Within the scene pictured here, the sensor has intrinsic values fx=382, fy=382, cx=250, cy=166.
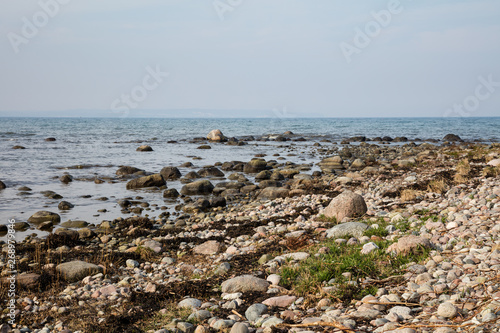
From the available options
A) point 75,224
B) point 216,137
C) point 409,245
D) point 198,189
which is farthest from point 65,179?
point 216,137

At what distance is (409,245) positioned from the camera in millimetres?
5953

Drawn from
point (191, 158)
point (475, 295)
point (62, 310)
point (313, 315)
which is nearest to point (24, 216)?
point (62, 310)

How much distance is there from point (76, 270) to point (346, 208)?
19.9ft

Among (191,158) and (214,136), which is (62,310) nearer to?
(191,158)

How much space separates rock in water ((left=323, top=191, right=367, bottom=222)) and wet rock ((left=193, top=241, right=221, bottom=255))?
292cm

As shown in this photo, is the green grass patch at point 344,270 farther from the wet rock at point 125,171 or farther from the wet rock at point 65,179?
the wet rock at point 125,171

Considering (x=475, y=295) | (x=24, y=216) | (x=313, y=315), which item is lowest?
(x=24, y=216)

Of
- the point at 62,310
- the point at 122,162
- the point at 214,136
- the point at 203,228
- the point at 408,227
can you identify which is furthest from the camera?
the point at 214,136

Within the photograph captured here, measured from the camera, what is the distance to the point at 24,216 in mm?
12531

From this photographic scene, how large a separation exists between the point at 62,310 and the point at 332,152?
2954 cm

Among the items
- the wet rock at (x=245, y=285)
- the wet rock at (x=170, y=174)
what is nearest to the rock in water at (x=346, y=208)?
the wet rock at (x=245, y=285)

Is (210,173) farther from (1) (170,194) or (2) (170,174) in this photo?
(1) (170,194)

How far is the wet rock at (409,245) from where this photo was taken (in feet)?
19.4

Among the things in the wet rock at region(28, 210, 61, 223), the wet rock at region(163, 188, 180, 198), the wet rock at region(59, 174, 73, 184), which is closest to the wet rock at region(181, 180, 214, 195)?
the wet rock at region(163, 188, 180, 198)
